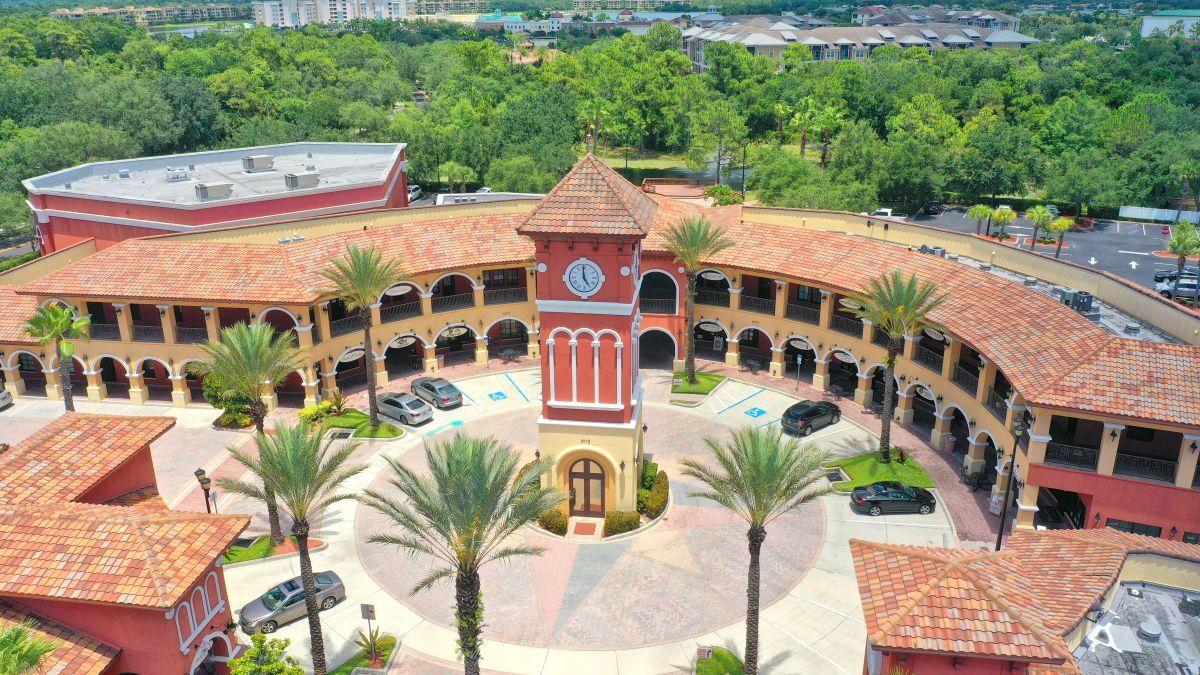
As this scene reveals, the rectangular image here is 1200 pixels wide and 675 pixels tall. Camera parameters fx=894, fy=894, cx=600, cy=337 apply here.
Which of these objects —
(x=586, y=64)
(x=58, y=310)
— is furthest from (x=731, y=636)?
(x=586, y=64)

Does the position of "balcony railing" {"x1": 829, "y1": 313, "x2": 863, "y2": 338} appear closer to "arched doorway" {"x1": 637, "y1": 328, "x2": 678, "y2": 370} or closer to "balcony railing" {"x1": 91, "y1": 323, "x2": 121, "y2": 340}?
"arched doorway" {"x1": 637, "y1": 328, "x2": 678, "y2": 370}

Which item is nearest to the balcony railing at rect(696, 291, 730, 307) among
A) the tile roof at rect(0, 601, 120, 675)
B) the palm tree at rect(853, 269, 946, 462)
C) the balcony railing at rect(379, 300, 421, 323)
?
the palm tree at rect(853, 269, 946, 462)

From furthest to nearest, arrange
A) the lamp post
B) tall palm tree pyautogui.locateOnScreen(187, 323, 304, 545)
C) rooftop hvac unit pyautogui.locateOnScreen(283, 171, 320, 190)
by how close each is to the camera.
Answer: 1. rooftop hvac unit pyautogui.locateOnScreen(283, 171, 320, 190)
2. tall palm tree pyautogui.locateOnScreen(187, 323, 304, 545)
3. the lamp post

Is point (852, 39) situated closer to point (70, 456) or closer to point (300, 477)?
point (300, 477)

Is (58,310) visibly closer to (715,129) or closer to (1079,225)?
(715,129)

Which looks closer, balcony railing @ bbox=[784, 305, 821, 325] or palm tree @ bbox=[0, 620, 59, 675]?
palm tree @ bbox=[0, 620, 59, 675]

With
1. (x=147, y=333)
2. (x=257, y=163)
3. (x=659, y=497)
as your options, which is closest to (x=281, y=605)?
(x=659, y=497)

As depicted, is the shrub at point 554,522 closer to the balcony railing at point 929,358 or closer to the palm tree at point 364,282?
the palm tree at point 364,282
